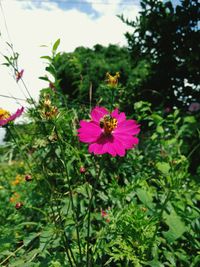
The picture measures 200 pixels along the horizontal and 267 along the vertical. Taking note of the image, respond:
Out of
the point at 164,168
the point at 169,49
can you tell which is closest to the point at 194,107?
the point at 169,49

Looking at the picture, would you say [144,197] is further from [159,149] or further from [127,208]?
[159,149]

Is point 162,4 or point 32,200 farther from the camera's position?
point 162,4

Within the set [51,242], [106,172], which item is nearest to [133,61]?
[106,172]

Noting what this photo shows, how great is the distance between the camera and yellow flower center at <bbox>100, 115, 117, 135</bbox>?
944mm

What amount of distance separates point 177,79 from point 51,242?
2.47 meters

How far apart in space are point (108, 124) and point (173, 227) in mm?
585

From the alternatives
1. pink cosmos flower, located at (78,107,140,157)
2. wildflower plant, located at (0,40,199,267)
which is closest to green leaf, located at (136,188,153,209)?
wildflower plant, located at (0,40,199,267)

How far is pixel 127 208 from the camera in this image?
1312mm

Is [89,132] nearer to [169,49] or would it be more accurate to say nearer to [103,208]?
[103,208]

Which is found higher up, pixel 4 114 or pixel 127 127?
pixel 4 114

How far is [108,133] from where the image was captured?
3.12 ft

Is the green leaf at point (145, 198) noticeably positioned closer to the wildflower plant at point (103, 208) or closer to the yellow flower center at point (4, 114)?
the wildflower plant at point (103, 208)

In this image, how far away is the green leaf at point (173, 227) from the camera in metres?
1.29

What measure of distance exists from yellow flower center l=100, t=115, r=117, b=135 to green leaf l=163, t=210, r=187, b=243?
0.56 metres
